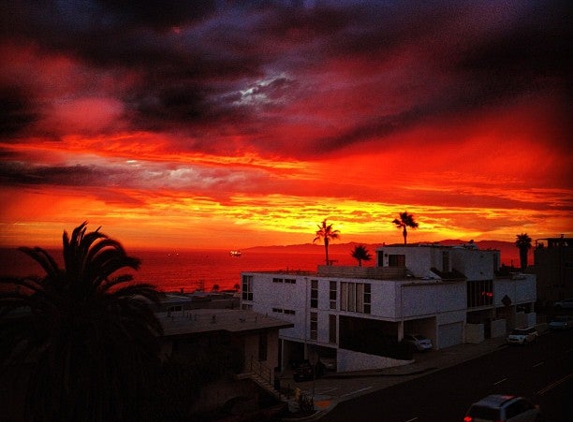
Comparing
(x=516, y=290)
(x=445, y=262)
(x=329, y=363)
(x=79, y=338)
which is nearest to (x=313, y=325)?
(x=329, y=363)

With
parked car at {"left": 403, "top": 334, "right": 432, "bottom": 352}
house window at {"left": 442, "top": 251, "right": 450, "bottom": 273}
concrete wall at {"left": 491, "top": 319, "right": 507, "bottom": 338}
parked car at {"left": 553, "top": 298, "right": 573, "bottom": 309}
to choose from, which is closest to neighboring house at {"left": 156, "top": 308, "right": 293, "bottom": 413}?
parked car at {"left": 403, "top": 334, "right": 432, "bottom": 352}

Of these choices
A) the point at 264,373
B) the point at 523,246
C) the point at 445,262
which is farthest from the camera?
the point at 523,246

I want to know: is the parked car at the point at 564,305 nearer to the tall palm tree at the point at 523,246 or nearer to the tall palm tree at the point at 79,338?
the tall palm tree at the point at 523,246

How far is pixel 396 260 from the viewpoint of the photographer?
50719 mm

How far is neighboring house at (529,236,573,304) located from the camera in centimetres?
8331

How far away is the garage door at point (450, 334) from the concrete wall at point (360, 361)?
332 inches

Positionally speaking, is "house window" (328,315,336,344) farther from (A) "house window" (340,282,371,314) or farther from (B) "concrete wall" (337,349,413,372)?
(B) "concrete wall" (337,349,413,372)

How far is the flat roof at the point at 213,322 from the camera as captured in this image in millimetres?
25766

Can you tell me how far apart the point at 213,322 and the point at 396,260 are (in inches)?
1091

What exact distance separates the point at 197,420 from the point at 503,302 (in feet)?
136

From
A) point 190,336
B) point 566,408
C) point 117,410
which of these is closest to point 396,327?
point 566,408

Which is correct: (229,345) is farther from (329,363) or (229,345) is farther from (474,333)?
(474,333)

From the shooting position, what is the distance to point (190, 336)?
84.1 feet

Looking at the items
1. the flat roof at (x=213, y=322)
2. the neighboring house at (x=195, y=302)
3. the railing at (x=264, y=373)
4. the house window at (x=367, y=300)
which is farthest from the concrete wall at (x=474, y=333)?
the railing at (x=264, y=373)
